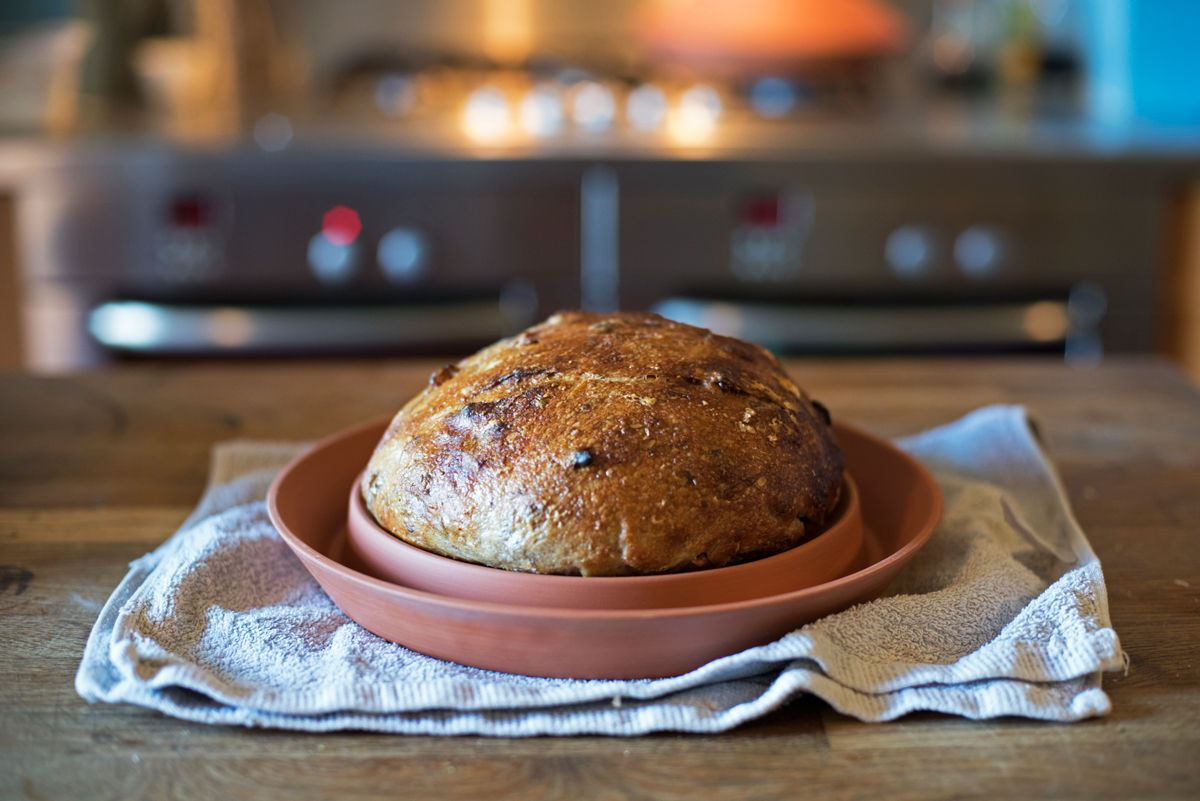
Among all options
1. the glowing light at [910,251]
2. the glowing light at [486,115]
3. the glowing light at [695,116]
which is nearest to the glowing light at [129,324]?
the glowing light at [486,115]

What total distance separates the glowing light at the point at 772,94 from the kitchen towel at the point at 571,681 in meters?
1.71

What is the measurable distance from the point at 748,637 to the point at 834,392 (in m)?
0.57

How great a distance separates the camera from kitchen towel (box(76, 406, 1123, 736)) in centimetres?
51

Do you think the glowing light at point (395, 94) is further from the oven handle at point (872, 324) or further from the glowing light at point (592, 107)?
the oven handle at point (872, 324)

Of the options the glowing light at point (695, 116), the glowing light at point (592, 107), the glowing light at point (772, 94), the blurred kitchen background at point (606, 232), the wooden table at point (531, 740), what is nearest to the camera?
the wooden table at point (531, 740)

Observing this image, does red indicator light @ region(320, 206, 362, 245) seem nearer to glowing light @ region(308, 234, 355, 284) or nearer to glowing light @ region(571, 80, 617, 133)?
glowing light @ region(308, 234, 355, 284)

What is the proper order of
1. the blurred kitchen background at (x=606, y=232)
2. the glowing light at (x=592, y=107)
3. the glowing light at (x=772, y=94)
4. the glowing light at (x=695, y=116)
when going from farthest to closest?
the glowing light at (x=772, y=94), the glowing light at (x=592, y=107), the glowing light at (x=695, y=116), the blurred kitchen background at (x=606, y=232)

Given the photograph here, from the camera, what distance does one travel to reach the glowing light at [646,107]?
2082mm

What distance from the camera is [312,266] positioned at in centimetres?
183

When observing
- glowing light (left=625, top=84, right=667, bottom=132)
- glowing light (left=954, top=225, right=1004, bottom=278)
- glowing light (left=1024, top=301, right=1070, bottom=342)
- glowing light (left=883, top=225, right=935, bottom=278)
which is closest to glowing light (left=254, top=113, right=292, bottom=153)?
glowing light (left=625, top=84, right=667, bottom=132)

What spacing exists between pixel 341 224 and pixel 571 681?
140cm

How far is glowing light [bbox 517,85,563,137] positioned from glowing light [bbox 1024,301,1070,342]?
841 millimetres

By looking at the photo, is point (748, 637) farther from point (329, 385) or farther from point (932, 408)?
point (329, 385)

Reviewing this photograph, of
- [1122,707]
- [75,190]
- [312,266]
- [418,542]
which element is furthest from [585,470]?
[75,190]
